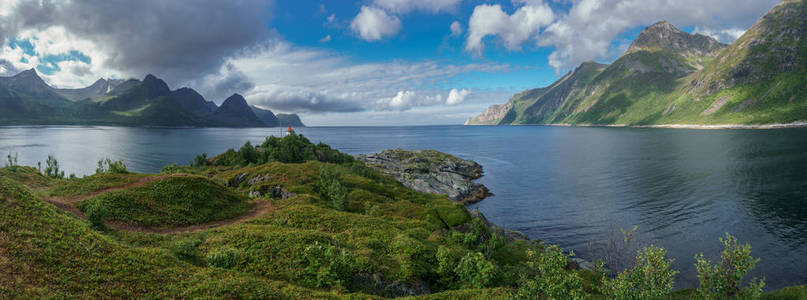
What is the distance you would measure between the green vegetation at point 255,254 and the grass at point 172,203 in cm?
14

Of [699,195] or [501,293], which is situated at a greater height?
[501,293]

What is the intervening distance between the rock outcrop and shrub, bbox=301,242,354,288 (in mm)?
61887

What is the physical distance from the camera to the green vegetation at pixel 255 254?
14.2 meters

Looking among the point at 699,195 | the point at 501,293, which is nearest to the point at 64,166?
the point at 501,293

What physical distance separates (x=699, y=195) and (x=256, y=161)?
106821mm

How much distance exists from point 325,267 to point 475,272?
953 cm

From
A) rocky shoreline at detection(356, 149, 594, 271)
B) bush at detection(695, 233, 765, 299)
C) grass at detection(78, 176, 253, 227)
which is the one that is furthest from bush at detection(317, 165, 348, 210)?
bush at detection(695, 233, 765, 299)

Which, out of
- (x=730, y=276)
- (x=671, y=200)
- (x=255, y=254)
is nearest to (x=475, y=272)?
(x=730, y=276)

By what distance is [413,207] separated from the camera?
147ft

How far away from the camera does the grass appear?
96.2ft

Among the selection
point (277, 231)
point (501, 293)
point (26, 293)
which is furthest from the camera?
point (277, 231)

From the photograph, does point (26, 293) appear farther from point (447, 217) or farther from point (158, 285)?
point (447, 217)

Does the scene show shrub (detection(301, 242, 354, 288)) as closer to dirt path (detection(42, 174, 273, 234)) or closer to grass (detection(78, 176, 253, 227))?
dirt path (detection(42, 174, 273, 234))

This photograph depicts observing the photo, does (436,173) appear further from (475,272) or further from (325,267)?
(325,267)
